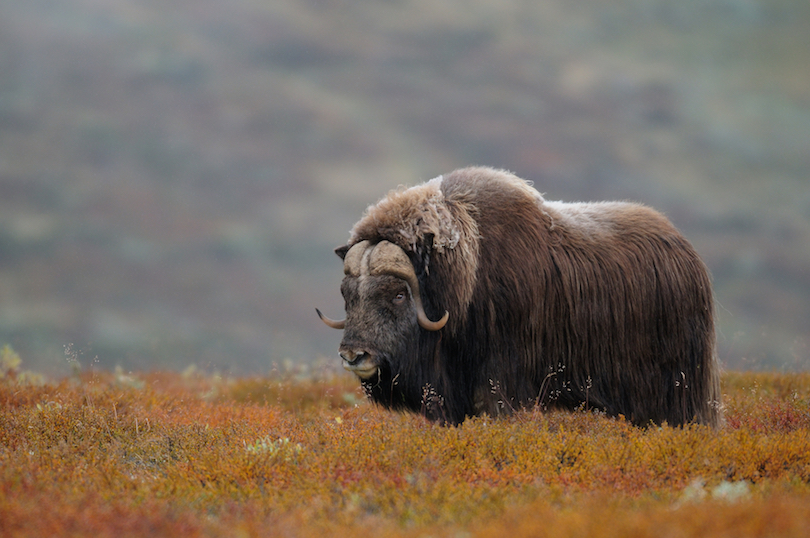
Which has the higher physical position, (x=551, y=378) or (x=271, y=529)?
(x=271, y=529)

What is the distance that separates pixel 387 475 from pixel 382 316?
156 centimetres

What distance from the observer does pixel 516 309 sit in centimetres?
510

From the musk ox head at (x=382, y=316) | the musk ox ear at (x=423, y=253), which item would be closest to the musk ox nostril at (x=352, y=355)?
the musk ox head at (x=382, y=316)

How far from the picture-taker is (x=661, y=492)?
3.36 meters

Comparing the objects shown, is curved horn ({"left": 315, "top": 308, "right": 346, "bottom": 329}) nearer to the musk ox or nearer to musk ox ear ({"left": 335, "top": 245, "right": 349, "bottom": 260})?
the musk ox

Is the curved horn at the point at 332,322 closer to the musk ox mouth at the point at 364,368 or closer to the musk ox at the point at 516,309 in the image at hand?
the musk ox at the point at 516,309

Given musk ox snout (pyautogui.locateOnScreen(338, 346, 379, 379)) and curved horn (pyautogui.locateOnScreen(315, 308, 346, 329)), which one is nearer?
musk ox snout (pyautogui.locateOnScreen(338, 346, 379, 379))

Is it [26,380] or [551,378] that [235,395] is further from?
[551,378]

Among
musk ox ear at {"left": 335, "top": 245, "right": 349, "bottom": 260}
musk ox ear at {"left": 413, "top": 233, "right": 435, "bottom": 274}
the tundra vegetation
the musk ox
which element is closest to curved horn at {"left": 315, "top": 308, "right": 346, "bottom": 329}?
the musk ox

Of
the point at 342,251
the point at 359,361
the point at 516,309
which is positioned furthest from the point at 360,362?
the point at 516,309

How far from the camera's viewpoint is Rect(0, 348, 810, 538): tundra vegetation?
8.68 ft

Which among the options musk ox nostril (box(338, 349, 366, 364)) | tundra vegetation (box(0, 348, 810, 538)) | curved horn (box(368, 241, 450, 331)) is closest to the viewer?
tundra vegetation (box(0, 348, 810, 538))

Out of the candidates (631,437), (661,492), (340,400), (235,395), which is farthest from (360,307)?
(235,395)

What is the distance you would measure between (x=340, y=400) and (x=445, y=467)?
413 cm
